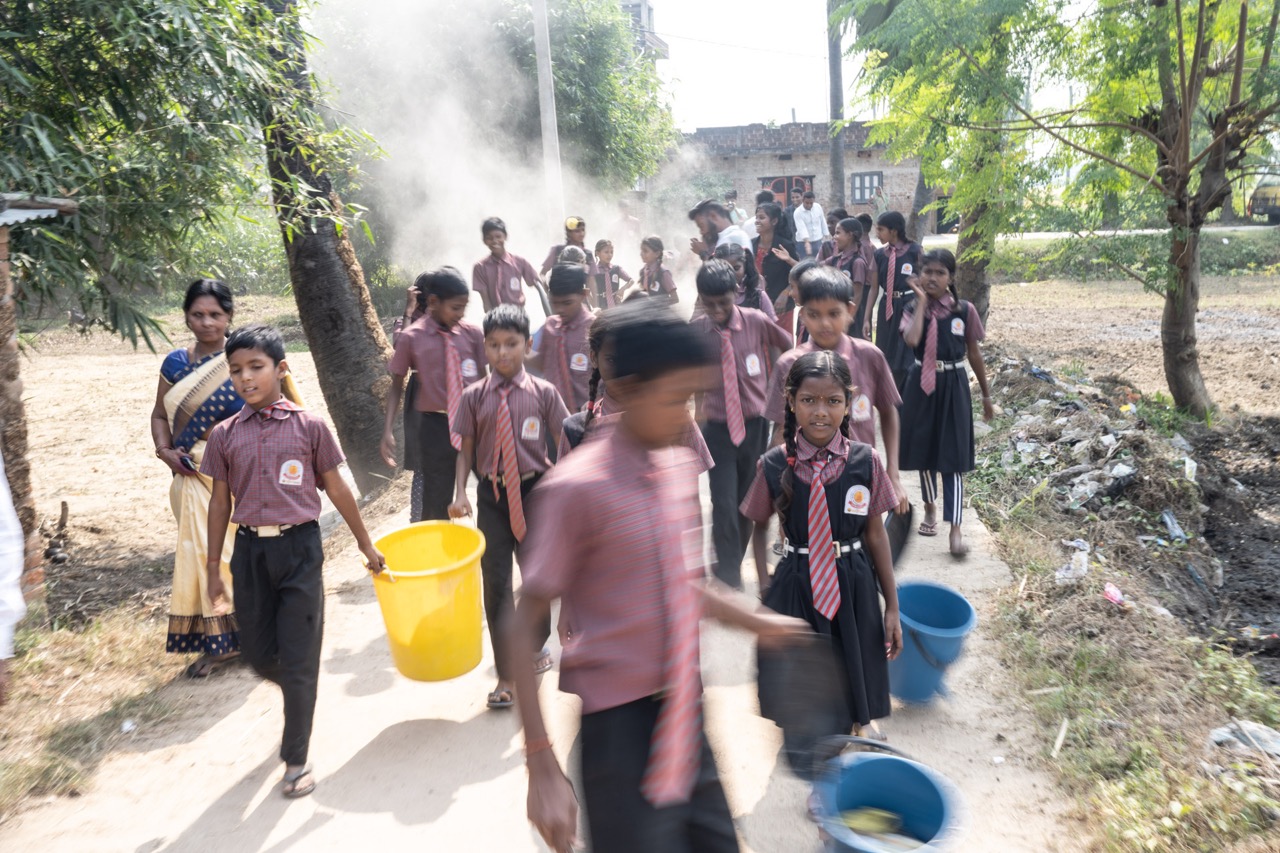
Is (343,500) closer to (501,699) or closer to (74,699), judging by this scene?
(501,699)

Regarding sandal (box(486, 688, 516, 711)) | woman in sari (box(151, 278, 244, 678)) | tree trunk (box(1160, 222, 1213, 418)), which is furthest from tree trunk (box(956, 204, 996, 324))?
woman in sari (box(151, 278, 244, 678))

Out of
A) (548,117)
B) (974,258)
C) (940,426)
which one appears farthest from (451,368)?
(548,117)

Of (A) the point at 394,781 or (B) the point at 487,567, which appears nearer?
(A) the point at 394,781

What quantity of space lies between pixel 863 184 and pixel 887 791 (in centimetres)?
3500

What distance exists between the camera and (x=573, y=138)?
1956 cm

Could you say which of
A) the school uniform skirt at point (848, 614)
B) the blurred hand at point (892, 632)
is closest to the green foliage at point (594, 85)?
the school uniform skirt at point (848, 614)

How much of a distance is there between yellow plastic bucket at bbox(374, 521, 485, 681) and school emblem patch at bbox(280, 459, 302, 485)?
1.72 ft

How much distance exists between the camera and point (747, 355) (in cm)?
503

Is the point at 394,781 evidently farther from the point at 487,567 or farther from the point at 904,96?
the point at 904,96

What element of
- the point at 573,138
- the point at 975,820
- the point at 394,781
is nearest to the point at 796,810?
the point at 975,820

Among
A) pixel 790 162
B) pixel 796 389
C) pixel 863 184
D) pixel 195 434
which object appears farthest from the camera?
pixel 863 184

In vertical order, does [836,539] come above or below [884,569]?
above

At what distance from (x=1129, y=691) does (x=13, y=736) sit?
15.9ft

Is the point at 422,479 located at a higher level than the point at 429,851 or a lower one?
higher
